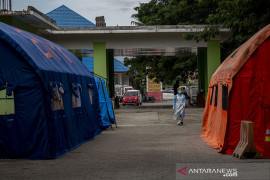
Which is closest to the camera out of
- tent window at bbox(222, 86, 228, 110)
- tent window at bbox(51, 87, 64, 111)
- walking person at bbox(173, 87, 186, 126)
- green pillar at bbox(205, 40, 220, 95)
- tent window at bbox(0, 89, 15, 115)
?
tent window at bbox(0, 89, 15, 115)

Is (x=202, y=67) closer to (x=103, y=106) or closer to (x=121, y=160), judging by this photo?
(x=103, y=106)

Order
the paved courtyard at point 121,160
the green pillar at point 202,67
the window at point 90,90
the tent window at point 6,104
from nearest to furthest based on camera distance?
1. the paved courtyard at point 121,160
2. the tent window at point 6,104
3. the window at point 90,90
4. the green pillar at point 202,67

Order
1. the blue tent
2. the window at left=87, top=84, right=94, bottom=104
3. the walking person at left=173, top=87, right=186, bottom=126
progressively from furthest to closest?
the walking person at left=173, top=87, right=186, bottom=126 → the window at left=87, top=84, right=94, bottom=104 → the blue tent

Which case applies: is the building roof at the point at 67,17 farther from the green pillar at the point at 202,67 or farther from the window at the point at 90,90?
the window at the point at 90,90

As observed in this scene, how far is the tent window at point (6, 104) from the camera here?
38.8 ft

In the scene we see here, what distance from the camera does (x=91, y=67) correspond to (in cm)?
4934

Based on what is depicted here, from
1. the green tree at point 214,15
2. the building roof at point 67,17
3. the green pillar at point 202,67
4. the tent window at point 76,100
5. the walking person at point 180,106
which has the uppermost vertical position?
the building roof at point 67,17

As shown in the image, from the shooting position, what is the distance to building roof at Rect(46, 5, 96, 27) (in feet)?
148

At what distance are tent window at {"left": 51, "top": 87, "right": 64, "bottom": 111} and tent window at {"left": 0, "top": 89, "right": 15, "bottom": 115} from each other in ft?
3.48

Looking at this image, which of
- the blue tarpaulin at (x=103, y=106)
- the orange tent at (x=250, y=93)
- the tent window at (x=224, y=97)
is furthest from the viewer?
the blue tarpaulin at (x=103, y=106)

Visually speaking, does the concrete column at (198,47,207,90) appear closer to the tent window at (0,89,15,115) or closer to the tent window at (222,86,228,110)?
the tent window at (222,86,228,110)

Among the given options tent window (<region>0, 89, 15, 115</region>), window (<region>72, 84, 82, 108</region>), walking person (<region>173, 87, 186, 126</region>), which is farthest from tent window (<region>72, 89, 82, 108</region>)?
walking person (<region>173, 87, 186, 126</region>)

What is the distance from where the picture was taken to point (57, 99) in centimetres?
1239

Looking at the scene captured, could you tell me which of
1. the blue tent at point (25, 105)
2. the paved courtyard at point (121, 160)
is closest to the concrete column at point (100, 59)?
the paved courtyard at point (121, 160)
